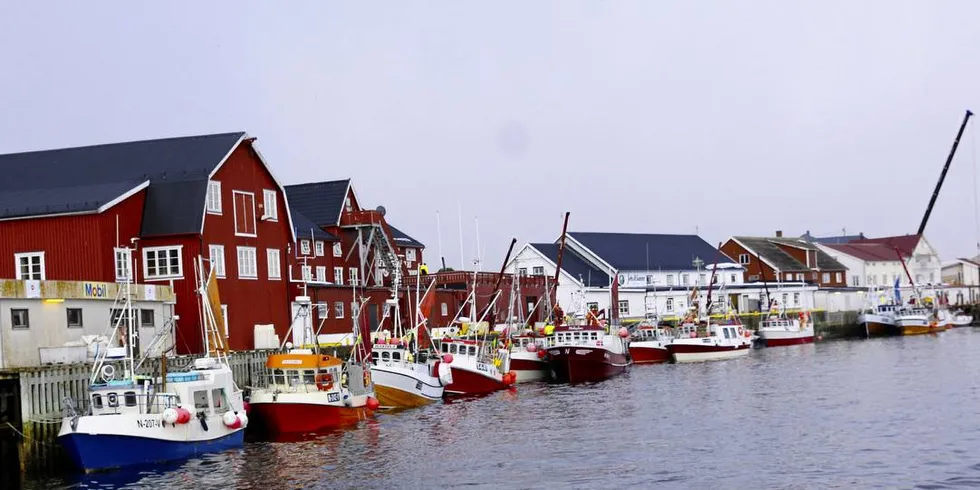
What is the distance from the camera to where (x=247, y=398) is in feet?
153

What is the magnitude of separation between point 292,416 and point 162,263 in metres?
12.8

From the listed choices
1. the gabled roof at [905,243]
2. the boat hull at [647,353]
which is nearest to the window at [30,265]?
the boat hull at [647,353]

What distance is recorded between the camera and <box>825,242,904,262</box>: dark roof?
486ft

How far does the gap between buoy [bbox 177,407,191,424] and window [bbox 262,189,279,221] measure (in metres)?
21.4

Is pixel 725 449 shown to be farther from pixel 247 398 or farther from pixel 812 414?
pixel 247 398

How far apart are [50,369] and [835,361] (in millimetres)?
53314

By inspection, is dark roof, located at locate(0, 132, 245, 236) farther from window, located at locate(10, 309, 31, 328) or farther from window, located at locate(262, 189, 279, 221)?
window, located at locate(10, 309, 31, 328)

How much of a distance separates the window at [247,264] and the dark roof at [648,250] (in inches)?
2086

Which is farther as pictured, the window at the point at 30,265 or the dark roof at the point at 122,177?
the dark roof at the point at 122,177

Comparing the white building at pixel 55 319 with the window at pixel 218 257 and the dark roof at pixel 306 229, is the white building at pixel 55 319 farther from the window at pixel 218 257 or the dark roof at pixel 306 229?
the dark roof at pixel 306 229

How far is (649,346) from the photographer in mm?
84000

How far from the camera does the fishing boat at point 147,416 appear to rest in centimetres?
3581

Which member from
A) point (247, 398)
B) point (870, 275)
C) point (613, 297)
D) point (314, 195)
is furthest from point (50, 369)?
point (870, 275)

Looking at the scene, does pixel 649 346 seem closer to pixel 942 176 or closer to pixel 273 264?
pixel 273 264
